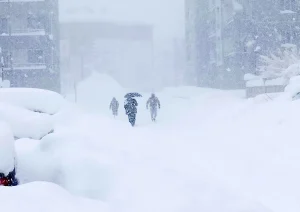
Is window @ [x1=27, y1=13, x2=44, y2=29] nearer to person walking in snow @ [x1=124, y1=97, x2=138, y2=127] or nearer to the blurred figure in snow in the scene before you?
person walking in snow @ [x1=124, y1=97, x2=138, y2=127]

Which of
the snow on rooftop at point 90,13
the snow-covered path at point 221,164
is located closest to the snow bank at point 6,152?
the snow-covered path at point 221,164

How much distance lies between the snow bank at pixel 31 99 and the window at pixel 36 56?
27817 millimetres

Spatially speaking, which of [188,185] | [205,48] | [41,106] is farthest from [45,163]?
[205,48]

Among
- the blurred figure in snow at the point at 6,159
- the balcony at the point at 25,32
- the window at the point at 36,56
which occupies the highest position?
the balcony at the point at 25,32

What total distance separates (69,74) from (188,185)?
55543 millimetres

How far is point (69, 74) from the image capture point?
5878 centimetres

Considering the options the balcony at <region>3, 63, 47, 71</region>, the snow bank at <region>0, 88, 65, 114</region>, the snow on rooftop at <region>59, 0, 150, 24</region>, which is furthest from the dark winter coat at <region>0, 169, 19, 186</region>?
the snow on rooftop at <region>59, 0, 150, 24</region>

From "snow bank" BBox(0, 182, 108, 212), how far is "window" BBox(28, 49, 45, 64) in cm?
3623

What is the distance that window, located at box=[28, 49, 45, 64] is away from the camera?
39.0 meters

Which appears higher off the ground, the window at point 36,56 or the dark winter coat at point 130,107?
the window at point 36,56

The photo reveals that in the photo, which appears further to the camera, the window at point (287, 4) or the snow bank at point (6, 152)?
the window at point (287, 4)

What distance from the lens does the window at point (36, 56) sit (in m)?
39.0

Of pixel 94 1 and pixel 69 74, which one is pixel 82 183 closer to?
pixel 69 74

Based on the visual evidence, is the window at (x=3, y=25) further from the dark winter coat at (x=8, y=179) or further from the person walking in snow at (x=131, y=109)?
the dark winter coat at (x=8, y=179)
